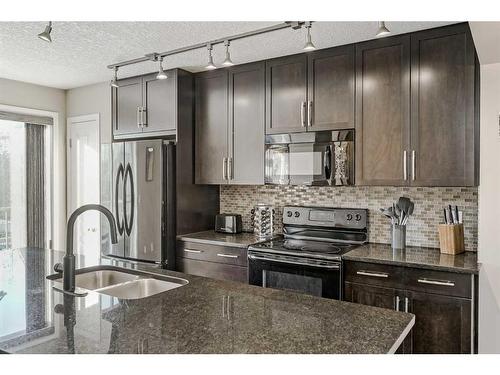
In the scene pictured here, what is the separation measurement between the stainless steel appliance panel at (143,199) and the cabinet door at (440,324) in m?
2.10

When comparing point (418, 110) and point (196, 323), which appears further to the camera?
point (418, 110)

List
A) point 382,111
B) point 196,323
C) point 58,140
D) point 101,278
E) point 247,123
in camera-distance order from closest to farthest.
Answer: point 196,323, point 101,278, point 382,111, point 247,123, point 58,140

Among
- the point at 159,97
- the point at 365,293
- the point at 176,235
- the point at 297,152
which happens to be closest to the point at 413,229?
the point at 365,293

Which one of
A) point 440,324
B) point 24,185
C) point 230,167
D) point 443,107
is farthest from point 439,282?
point 24,185

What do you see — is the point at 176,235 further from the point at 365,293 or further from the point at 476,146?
the point at 476,146

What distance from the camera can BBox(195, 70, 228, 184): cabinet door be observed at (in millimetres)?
3639

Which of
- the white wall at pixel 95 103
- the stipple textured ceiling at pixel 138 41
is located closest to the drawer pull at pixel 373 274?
the stipple textured ceiling at pixel 138 41

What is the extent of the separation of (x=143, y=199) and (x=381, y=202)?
2015 mm

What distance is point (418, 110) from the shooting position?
273cm

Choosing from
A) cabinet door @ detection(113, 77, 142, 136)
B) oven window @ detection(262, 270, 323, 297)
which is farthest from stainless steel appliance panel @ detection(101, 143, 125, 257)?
oven window @ detection(262, 270, 323, 297)

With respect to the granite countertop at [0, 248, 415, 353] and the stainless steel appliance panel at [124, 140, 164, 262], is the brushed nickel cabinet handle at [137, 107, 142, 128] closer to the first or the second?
the stainless steel appliance panel at [124, 140, 164, 262]

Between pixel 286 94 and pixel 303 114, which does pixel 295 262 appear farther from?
pixel 286 94

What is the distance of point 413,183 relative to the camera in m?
2.76

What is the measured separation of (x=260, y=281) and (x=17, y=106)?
10.3ft
